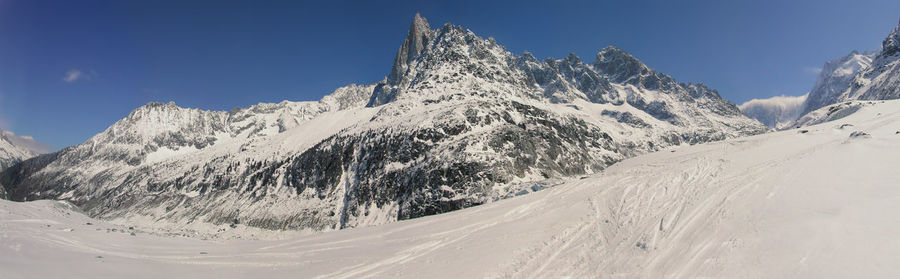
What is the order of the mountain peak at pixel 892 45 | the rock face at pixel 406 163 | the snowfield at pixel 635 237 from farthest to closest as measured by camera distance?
the mountain peak at pixel 892 45, the rock face at pixel 406 163, the snowfield at pixel 635 237

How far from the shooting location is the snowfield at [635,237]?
42.8 ft

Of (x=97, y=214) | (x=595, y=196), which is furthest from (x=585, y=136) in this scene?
(x=97, y=214)

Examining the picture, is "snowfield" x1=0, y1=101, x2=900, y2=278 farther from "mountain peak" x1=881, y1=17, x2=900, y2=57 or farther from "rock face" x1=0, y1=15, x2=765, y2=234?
"mountain peak" x1=881, y1=17, x2=900, y2=57

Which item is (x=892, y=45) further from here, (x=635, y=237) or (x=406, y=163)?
(x=635, y=237)

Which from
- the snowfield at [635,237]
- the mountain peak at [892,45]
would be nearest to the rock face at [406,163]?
the snowfield at [635,237]

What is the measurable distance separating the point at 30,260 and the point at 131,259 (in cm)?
464

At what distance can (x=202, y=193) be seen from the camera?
6334 inches

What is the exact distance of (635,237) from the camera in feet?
57.0

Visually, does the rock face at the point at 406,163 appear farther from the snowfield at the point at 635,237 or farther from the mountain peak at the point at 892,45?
the mountain peak at the point at 892,45

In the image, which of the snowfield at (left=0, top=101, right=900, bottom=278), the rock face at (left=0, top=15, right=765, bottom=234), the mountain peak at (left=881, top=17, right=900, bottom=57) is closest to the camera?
the snowfield at (left=0, top=101, right=900, bottom=278)

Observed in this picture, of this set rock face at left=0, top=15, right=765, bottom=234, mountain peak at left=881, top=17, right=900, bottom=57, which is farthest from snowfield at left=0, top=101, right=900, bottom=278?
mountain peak at left=881, top=17, right=900, bottom=57

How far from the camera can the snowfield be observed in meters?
13.0

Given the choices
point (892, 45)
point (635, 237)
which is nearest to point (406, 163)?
point (635, 237)

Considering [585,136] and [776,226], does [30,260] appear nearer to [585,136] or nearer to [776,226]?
[776,226]
